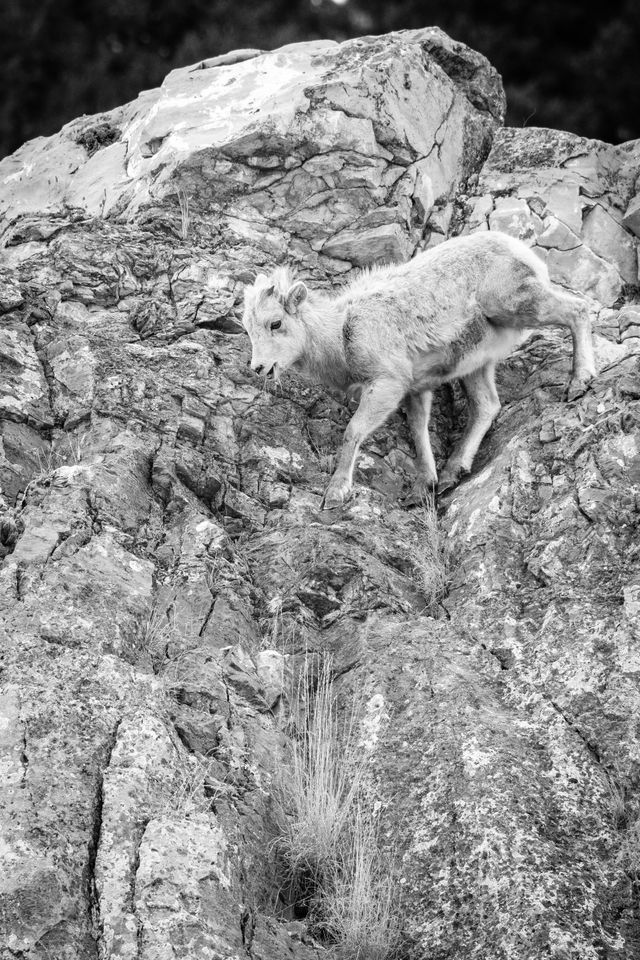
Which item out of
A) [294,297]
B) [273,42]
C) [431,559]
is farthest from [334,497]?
[273,42]

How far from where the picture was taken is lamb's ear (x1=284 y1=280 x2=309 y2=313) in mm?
9219

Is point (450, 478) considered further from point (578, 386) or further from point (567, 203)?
point (567, 203)

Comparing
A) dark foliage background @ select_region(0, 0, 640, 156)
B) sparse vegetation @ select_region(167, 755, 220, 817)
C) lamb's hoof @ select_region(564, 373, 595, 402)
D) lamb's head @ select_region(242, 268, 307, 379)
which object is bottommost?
dark foliage background @ select_region(0, 0, 640, 156)

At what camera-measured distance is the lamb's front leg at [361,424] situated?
8.37m

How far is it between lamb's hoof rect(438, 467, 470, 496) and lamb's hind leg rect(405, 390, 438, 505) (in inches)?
2.2

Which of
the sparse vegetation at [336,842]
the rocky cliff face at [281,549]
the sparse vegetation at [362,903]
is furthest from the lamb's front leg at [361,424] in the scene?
the sparse vegetation at [362,903]

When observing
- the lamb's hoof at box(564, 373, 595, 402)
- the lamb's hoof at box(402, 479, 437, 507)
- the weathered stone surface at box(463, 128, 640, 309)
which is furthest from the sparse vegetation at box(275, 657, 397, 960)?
the weathered stone surface at box(463, 128, 640, 309)

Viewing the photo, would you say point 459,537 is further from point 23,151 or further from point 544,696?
point 23,151

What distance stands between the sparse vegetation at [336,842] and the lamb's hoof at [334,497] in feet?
6.95

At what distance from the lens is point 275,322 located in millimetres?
9102

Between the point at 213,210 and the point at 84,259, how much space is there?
1578 millimetres

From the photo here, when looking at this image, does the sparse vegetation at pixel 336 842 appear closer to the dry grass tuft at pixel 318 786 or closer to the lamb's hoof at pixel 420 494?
the dry grass tuft at pixel 318 786

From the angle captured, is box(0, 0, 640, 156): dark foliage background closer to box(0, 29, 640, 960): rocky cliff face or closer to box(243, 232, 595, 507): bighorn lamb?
box(0, 29, 640, 960): rocky cliff face

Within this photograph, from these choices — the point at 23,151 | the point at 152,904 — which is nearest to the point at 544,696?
the point at 152,904
